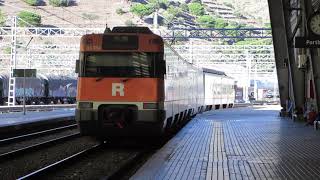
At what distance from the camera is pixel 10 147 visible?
16438mm

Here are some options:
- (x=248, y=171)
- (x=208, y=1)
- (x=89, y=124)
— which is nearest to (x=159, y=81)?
(x=89, y=124)

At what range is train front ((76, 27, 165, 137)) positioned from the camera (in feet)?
45.8

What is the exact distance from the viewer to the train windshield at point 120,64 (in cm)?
1420

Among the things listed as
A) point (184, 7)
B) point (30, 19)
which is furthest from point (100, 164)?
point (184, 7)

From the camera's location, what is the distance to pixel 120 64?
46.8 ft

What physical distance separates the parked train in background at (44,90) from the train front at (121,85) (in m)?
42.1

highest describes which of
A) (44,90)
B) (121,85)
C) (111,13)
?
(111,13)

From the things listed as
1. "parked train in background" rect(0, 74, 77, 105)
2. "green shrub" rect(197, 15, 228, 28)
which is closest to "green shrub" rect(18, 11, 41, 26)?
"parked train in background" rect(0, 74, 77, 105)

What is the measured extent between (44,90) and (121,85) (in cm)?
5059

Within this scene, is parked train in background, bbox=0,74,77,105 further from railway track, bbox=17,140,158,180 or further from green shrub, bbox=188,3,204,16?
green shrub, bbox=188,3,204,16

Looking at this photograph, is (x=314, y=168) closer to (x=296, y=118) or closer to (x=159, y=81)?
(x=159, y=81)

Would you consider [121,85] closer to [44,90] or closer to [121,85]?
[121,85]

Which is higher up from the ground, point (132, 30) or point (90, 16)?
point (90, 16)

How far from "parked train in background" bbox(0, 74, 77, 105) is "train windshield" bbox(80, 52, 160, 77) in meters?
42.0
